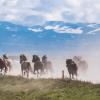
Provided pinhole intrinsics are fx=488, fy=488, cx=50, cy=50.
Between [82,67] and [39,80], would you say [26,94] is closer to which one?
[39,80]

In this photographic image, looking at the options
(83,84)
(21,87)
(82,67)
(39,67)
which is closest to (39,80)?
(21,87)

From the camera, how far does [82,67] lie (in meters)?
72.2

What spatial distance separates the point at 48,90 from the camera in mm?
46250

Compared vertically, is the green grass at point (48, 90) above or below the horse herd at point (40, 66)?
below

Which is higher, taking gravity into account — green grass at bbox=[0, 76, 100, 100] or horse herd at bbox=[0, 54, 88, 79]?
→ horse herd at bbox=[0, 54, 88, 79]

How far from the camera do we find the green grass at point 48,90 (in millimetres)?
43294

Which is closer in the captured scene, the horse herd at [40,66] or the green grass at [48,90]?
the green grass at [48,90]

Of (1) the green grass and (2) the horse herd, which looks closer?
(1) the green grass

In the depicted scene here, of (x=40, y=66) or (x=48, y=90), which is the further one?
(x=40, y=66)

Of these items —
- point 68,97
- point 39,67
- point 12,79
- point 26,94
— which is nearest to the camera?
point 68,97

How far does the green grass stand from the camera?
43.3 metres

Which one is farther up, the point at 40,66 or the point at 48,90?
the point at 40,66

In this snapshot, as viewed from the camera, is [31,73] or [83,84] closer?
[83,84]

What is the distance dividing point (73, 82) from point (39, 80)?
165 inches
